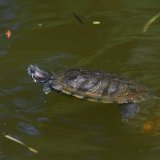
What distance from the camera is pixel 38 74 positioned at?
580 centimetres

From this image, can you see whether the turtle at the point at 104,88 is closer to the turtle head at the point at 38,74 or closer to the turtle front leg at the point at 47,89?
the turtle front leg at the point at 47,89

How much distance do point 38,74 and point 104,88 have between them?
86 cm

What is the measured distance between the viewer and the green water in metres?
4.74

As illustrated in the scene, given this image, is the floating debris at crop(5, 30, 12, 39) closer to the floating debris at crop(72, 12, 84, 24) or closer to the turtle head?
the floating debris at crop(72, 12, 84, 24)

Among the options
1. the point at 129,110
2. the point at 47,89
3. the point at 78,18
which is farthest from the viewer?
the point at 78,18

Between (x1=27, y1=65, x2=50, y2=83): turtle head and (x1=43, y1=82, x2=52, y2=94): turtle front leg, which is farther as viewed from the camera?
(x1=27, y1=65, x2=50, y2=83): turtle head

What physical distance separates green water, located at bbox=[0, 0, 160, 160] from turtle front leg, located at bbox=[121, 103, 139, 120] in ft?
0.21

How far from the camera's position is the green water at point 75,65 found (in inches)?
187

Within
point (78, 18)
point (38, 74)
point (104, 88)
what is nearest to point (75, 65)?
point (38, 74)

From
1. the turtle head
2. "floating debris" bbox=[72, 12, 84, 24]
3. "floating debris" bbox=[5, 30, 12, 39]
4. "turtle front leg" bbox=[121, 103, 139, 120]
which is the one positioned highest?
the turtle head

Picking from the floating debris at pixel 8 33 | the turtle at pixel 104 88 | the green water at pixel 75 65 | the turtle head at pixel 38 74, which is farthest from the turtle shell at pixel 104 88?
the floating debris at pixel 8 33

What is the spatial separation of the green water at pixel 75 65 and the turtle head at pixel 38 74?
0.12 metres

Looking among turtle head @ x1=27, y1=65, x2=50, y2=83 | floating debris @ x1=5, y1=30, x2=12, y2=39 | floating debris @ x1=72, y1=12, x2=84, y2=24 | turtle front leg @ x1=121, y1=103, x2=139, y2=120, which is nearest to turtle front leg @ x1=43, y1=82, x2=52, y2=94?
turtle head @ x1=27, y1=65, x2=50, y2=83

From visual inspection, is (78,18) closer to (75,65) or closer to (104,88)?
(75,65)
